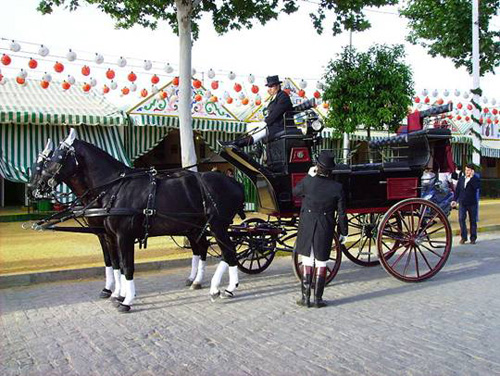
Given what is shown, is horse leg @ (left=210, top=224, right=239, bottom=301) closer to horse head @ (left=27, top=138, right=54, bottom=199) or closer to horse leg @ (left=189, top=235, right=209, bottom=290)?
horse leg @ (left=189, top=235, right=209, bottom=290)

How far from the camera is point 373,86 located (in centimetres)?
1157

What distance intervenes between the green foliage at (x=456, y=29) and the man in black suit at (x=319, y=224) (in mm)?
12428

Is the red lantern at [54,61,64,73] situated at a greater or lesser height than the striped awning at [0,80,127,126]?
greater

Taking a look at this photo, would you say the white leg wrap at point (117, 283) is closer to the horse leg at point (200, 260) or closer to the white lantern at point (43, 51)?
the horse leg at point (200, 260)

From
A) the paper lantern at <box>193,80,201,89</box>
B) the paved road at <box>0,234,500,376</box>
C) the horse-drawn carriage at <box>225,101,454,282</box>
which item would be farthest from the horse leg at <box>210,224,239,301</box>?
the paper lantern at <box>193,80,201,89</box>

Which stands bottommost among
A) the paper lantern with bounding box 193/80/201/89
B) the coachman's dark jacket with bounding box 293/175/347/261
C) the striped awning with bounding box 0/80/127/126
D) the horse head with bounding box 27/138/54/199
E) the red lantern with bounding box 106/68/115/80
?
the coachman's dark jacket with bounding box 293/175/347/261

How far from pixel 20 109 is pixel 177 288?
8.45 metres

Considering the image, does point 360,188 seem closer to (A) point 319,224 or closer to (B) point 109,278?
(A) point 319,224

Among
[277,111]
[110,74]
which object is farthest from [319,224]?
[110,74]

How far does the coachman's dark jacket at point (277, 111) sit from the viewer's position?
6.86 meters

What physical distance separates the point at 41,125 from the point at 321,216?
10.3 metres

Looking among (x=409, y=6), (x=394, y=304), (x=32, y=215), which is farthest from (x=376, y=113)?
(x=32, y=215)

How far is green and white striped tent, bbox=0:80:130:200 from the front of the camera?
12758 millimetres

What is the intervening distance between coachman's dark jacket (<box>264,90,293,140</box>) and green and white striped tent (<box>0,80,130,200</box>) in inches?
302
